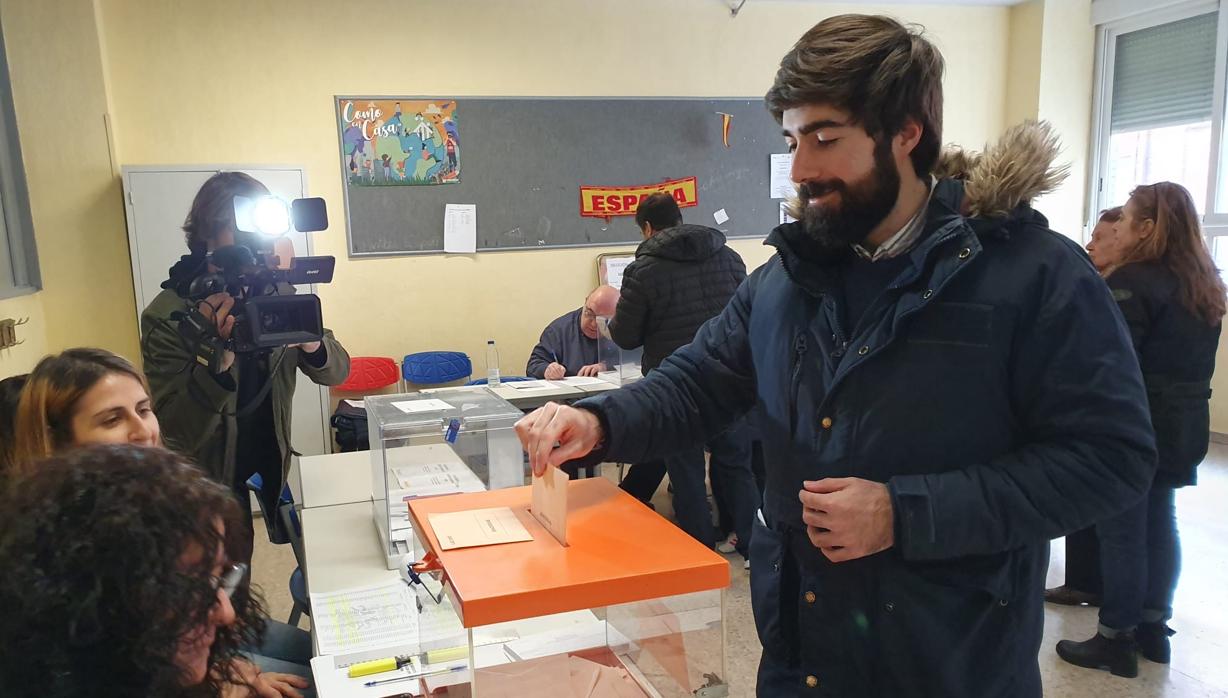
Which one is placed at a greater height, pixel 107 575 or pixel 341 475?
pixel 107 575

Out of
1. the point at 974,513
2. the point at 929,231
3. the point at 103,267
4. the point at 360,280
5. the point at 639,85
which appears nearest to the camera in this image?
the point at 974,513

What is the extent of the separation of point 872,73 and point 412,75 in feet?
13.7

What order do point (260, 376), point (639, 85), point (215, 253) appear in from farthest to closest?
point (639, 85), point (260, 376), point (215, 253)

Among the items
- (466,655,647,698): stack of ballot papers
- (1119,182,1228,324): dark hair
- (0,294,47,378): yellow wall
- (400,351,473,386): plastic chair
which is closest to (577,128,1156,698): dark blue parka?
(466,655,647,698): stack of ballot papers

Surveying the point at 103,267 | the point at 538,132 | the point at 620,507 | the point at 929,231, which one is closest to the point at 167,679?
the point at 620,507

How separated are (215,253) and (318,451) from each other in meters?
2.65

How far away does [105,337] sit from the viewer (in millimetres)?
4242

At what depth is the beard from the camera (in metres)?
1.04

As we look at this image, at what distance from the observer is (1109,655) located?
2.53 metres

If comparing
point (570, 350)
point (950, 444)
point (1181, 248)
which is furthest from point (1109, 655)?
point (570, 350)

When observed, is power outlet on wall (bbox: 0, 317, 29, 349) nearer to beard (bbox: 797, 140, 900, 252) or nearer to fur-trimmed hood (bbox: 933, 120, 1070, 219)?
beard (bbox: 797, 140, 900, 252)

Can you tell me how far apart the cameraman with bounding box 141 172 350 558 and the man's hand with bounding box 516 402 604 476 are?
1.05 meters

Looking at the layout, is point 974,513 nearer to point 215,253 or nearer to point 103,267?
point 215,253

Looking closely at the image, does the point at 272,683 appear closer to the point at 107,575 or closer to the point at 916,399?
the point at 107,575
